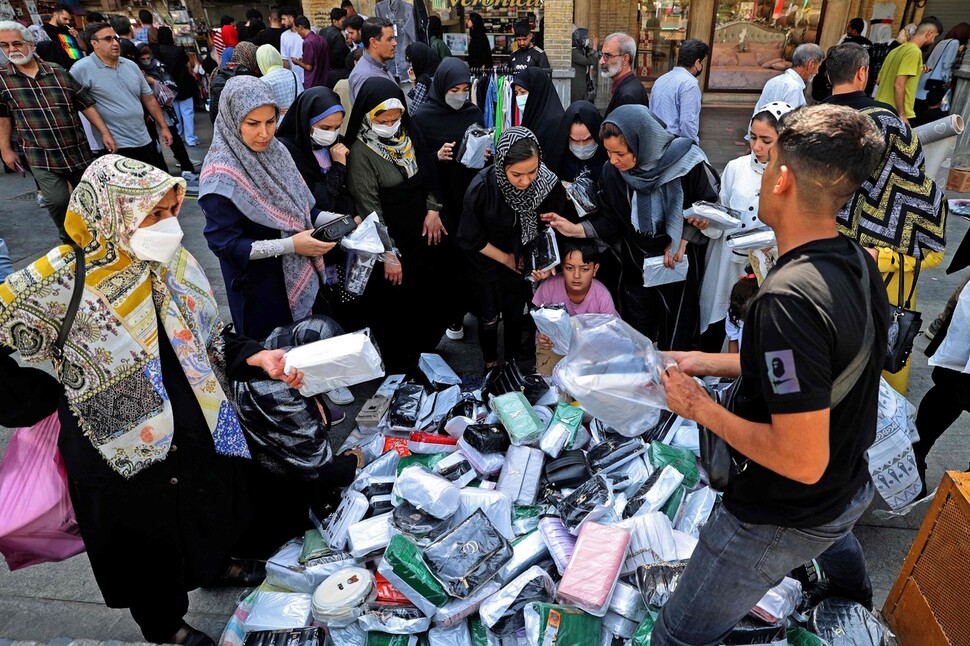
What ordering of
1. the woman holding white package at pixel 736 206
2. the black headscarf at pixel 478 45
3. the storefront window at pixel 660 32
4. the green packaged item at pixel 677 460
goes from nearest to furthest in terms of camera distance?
the green packaged item at pixel 677 460 → the woman holding white package at pixel 736 206 → the black headscarf at pixel 478 45 → the storefront window at pixel 660 32

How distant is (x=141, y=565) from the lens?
2.03 m

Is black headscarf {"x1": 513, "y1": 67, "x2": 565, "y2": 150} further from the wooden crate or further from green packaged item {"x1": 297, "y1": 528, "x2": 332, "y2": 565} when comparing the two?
the wooden crate

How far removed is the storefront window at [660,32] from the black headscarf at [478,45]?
165 inches

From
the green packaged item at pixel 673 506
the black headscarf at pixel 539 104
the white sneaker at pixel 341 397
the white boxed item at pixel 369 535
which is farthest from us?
the black headscarf at pixel 539 104

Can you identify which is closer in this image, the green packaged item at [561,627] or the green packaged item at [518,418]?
the green packaged item at [561,627]

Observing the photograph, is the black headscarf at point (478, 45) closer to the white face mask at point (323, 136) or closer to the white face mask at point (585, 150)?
the white face mask at point (585, 150)

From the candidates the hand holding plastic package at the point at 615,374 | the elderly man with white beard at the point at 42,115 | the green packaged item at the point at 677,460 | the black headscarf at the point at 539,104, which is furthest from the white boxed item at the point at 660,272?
the elderly man with white beard at the point at 42,115

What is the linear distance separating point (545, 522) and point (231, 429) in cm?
129

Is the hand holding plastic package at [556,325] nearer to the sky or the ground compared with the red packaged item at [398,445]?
nearer to the sky

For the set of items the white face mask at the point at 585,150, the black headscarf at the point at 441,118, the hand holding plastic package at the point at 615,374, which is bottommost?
the hand holding plastic package at the point at 615,374

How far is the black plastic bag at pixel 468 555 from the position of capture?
2.14 meters

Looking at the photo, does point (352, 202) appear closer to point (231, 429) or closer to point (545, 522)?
point (231, 429)

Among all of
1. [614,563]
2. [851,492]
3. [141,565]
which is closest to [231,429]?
[141,565]

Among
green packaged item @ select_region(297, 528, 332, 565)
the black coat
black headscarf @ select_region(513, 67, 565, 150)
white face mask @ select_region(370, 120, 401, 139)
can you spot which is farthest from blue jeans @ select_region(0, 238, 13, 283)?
the black coat
